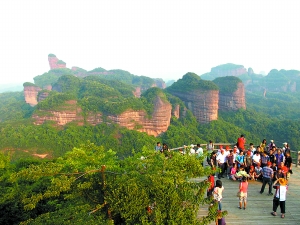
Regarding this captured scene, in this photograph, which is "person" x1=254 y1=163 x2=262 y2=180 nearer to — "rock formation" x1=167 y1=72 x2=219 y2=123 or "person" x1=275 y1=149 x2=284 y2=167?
"person" x1=275 y1=149 x2=284 y2=167

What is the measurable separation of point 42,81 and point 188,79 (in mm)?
87010

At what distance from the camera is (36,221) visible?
4.86 meters

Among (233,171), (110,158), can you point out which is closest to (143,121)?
(233,171)

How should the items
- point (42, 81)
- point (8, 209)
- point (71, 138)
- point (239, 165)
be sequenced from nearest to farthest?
point (8, 209) < point (239, 165) < point (71, 138) < point (42, 81)

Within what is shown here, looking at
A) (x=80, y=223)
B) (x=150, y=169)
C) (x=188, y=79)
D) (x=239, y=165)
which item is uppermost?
(x=188, y=79)

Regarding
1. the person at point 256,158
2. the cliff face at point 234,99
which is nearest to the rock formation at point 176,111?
the cliff face at point 234,99

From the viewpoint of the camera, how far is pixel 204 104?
63062 mm

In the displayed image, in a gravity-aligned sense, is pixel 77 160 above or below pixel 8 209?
above

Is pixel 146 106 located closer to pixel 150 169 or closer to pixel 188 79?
pixel 188 79

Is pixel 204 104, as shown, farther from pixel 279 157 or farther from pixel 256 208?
pixel 256 208

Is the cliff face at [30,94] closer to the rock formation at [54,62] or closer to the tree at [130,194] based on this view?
the rock formation at [54,62]

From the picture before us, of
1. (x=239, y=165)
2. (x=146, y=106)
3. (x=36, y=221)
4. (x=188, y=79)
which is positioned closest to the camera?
(x=36, y=221)

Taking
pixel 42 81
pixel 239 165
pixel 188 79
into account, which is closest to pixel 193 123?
pixel 188 79

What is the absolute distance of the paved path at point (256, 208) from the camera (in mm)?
8078
